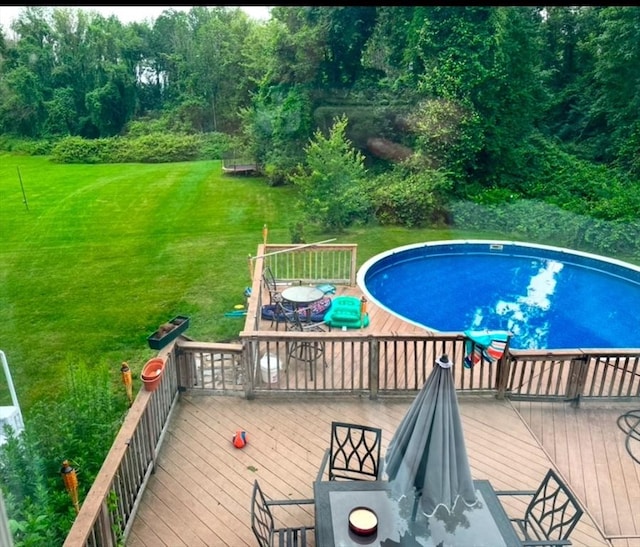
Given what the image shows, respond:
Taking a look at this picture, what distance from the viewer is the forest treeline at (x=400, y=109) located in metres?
4.62

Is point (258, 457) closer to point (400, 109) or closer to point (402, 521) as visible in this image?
point (402, 521)

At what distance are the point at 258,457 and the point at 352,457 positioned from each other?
66 cm

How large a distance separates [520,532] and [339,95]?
7914 mm

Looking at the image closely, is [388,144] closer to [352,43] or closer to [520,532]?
[352,43]

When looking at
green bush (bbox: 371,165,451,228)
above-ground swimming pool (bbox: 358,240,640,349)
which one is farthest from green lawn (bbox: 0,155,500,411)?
green bush (bbox: 371,165,451,228)

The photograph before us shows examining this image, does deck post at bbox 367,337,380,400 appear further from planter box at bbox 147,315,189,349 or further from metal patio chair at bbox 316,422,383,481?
planter box at bbox 147,315,189,349

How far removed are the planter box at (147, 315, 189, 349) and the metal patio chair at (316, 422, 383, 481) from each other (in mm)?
1394

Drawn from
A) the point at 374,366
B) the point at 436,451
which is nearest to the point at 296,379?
the point at 374,366

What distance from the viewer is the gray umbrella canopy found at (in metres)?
2.41

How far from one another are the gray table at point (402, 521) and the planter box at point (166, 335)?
5.34 ft

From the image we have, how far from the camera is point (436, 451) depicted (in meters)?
2.41

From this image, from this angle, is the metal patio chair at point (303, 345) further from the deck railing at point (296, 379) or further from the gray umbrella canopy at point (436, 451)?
the gray umbrella canopy at point (436, 451)

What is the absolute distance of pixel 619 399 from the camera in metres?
4.14

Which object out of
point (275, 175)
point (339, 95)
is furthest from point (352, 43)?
point (275, 175)
